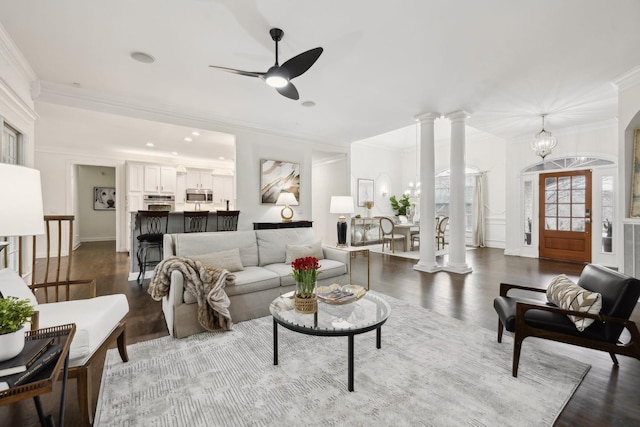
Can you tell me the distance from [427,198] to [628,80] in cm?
282

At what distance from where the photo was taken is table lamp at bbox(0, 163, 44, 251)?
1297 millimetres

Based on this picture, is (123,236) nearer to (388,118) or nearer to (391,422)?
(388,118)

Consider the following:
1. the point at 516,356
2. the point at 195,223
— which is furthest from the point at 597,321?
the point at 195,223

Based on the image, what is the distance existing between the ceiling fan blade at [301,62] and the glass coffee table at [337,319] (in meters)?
2.04

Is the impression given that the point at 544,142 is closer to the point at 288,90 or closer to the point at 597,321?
the point at 597,321

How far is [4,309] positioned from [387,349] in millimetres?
2272

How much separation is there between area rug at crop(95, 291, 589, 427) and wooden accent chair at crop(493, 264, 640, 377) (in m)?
0.29

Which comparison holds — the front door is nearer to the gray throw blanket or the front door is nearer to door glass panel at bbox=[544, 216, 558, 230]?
door glass panel at bbox=[544, 216, 558, 230]

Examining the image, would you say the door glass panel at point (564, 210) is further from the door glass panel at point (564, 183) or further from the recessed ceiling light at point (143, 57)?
the recessed ceiling light at point (143, 57)

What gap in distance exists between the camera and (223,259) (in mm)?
3154

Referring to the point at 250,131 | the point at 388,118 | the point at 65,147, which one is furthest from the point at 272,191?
the point at 65,147

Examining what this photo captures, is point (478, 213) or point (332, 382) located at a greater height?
point (478, 213)

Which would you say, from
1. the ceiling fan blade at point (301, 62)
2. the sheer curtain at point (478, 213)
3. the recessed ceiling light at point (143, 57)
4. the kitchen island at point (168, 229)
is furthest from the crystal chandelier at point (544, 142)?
the recessed ceiling light at point (143, 57)

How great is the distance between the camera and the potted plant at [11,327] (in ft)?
3.56
